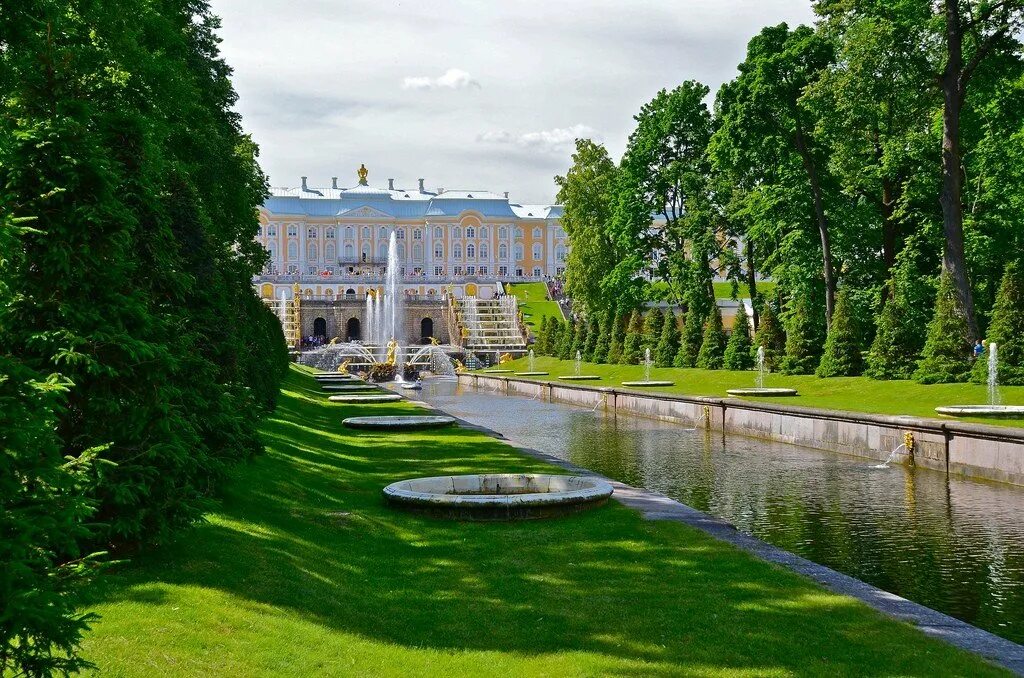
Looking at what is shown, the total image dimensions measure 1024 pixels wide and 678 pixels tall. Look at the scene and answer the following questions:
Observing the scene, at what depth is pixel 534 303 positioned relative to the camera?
7288 cm

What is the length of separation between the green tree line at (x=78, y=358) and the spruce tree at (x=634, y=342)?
3072 cm

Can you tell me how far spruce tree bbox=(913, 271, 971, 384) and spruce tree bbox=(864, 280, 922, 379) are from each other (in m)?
1.64

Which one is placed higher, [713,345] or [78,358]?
[78,358]

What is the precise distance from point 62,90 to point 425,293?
71.1m

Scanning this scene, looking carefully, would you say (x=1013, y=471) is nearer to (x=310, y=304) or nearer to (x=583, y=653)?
(x=583, y=653)

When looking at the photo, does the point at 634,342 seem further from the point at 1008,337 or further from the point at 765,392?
the point at 1008,337

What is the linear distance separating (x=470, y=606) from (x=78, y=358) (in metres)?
2.42

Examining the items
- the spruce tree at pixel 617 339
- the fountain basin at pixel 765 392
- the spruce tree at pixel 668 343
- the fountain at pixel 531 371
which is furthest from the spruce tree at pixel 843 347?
the fountain at pixel 531 371

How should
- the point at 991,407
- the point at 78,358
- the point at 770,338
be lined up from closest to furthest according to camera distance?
the point at 78,358
the point at 991,407
the point at 770,338

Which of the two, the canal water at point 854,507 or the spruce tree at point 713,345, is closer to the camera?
the canal water at point 854,507

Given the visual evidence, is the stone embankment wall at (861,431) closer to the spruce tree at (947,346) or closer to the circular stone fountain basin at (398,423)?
the spruce tree at (947,346)

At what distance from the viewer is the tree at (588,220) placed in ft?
134

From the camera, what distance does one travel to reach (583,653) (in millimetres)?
4523

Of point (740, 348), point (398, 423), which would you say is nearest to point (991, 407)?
point (398, 423)
